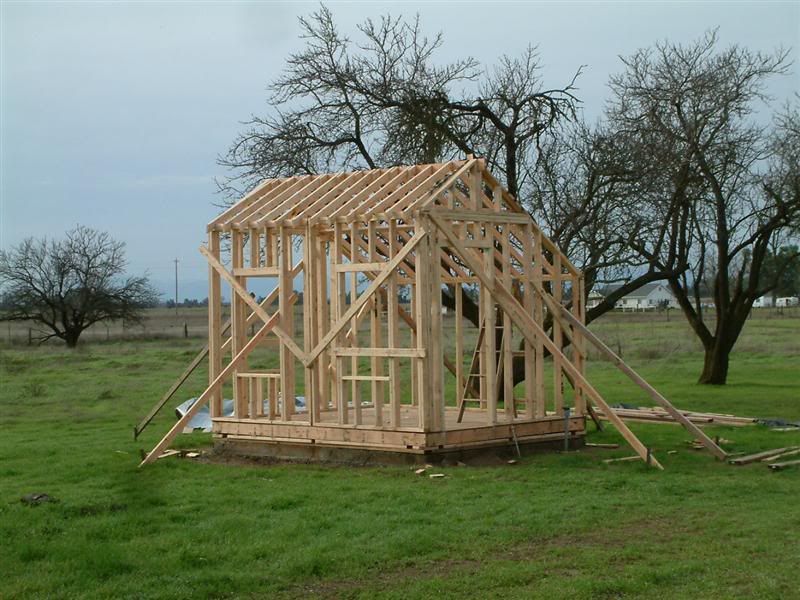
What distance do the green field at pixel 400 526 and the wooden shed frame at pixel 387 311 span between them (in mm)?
640

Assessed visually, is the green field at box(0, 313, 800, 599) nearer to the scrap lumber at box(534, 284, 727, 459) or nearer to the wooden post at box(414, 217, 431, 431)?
the scrap lumber at box(534, 284, 727, 459)

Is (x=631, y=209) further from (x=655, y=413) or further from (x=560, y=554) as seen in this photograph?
(x=560, y=554)

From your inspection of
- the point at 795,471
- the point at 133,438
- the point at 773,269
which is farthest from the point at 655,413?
the point at 773,269

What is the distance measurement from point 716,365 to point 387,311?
1277 centimetres

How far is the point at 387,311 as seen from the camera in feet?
47.5

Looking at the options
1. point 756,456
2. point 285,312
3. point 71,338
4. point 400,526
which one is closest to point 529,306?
point 285,312

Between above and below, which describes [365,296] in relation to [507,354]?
above

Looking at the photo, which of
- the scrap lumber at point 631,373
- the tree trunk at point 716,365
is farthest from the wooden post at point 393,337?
the tree trunk at point 716,365

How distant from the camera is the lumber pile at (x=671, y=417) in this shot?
1744 cm

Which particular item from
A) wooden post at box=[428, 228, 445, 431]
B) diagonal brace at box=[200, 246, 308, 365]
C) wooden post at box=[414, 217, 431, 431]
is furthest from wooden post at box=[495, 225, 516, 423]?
diagonal brace at box=[200, 246, 308, 365]

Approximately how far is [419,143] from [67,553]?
40.6 ft

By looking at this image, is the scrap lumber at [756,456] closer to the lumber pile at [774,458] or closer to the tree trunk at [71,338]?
the lumber pile at [774,458]

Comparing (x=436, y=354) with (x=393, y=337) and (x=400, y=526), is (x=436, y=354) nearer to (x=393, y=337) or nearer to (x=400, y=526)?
(x=393, y=337)

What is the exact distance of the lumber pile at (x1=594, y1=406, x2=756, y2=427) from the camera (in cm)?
1744
